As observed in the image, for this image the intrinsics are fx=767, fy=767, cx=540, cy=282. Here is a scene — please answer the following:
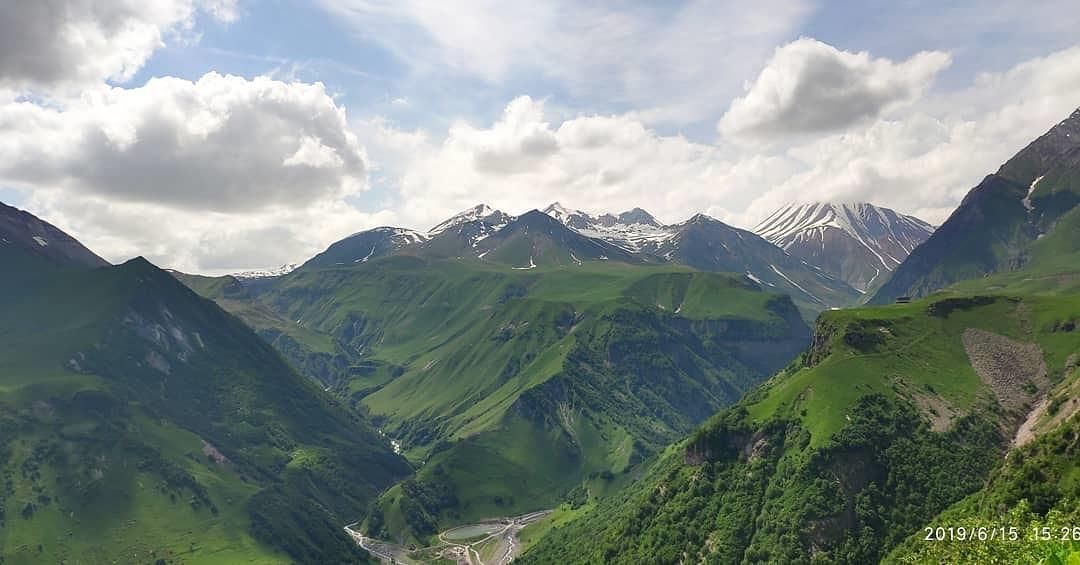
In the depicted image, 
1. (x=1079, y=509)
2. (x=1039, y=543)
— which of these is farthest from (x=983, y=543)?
(x=1079, y=509)

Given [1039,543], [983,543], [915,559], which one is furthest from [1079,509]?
[1039,543]

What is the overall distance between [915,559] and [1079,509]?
42406 millimetres

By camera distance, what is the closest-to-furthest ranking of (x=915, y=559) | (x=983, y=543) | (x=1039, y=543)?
(x=1039, y=543) → (x=983, y=543) → (x=915, y=559)

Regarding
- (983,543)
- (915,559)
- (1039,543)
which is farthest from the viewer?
(915,559)

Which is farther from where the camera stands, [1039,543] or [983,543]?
[983,543]

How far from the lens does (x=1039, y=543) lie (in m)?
118

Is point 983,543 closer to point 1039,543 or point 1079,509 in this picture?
Result: point 1039,543

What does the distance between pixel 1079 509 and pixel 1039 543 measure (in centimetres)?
7980

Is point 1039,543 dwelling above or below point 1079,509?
above

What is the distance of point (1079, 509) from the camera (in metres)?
179

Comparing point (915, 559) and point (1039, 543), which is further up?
point (1039, 543)

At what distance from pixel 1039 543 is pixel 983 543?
18.7 m

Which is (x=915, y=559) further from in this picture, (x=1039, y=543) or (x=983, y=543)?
(x=1039, y=543)

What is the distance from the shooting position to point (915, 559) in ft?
570
